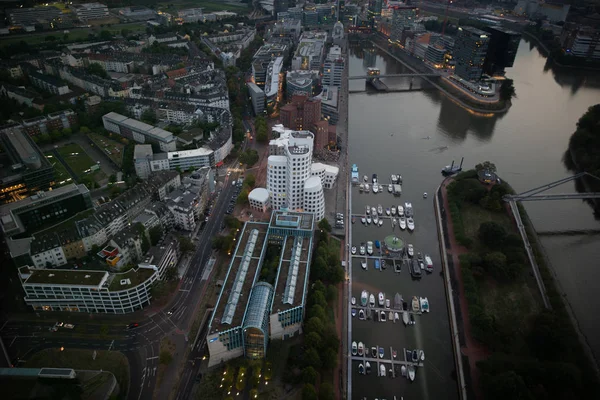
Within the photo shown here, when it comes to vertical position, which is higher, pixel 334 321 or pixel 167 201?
pixel 167 201

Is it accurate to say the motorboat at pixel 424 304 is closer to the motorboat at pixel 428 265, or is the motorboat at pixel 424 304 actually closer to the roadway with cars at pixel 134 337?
the motorboat at pixel 428 265

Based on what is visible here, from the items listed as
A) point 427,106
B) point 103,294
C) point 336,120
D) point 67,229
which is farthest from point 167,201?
point 427,106

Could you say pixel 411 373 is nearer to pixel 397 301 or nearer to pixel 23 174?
pixel 397 301

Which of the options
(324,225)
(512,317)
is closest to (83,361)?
(324,225)

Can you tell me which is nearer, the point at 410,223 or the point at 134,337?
the point at 134,337

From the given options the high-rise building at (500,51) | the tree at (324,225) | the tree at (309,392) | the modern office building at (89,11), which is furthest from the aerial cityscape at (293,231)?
the modern office building at (89,11)

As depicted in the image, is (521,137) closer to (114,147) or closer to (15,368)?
(114,147)
